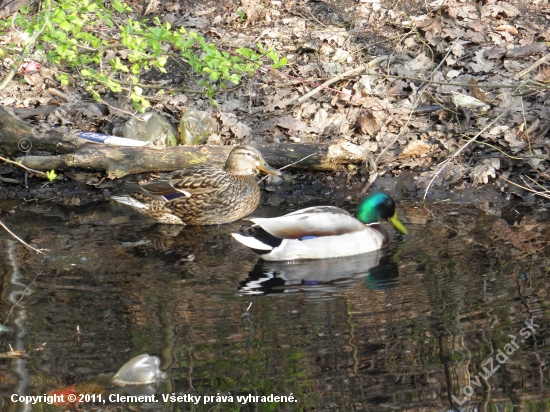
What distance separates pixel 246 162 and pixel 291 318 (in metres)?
3.07

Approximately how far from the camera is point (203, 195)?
769cm

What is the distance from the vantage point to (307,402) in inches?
156

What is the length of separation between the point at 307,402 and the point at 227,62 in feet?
9.34

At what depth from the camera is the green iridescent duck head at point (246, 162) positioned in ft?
25.4

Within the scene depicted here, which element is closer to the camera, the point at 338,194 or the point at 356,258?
the point at 356,258

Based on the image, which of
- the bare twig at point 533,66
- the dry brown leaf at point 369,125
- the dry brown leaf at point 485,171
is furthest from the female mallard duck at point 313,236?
the bare twig at point 533,66

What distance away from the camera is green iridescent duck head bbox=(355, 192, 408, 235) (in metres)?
6.97

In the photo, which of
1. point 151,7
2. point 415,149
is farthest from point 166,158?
point 151,7

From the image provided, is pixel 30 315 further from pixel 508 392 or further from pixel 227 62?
pixel 508 392

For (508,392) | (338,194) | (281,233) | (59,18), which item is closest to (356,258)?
(281,233)

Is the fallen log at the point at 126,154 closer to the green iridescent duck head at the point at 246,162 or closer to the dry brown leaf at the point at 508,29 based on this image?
the green iridescent duck head at the point at 246,162

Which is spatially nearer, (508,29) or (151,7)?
(508,29)

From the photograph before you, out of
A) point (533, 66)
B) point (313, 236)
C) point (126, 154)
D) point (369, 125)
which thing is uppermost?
point (533, 66)

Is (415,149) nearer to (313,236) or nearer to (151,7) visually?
(313,236)
